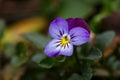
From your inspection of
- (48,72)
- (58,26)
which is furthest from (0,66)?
(58,26)

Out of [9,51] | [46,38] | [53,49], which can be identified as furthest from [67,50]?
[9,51]

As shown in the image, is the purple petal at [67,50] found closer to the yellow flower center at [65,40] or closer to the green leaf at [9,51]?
the yellow flower center at [65,40]

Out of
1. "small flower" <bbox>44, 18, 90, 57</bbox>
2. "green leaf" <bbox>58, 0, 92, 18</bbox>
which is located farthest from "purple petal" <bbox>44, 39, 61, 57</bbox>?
"green leaf" <bbox>58, 0, 92, 18</bbox>

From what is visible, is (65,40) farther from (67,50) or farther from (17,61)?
(17,61)

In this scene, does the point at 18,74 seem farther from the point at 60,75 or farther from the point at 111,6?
the point at 111,6

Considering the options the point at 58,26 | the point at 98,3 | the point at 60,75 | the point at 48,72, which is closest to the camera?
the point at 58,26

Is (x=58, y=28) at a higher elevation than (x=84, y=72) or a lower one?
higher

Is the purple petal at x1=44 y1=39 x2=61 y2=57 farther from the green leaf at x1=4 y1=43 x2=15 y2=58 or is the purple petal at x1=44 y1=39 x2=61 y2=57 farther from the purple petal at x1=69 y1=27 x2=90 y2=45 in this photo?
the green leaf at x1=4 y1=43 x2=15 y2=58
